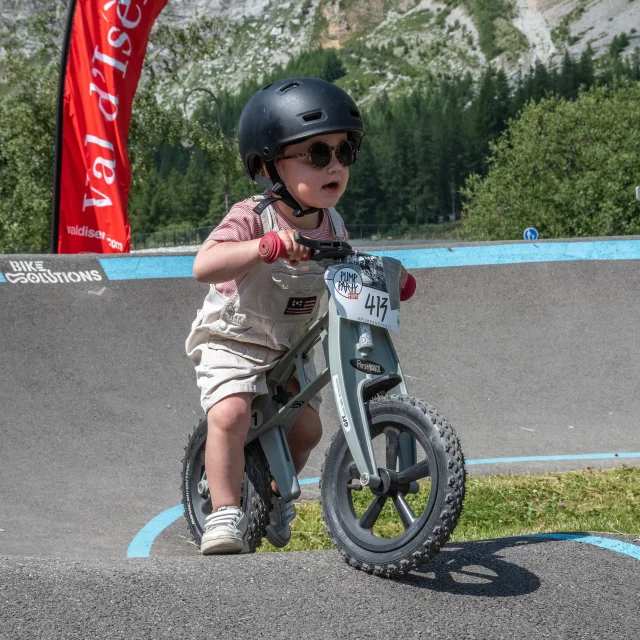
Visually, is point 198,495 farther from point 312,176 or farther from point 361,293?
point 312,176

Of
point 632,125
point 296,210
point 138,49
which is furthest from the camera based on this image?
point 632,125

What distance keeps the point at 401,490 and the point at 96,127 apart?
833 cm

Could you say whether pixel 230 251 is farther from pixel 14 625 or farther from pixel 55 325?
pixel 55 325

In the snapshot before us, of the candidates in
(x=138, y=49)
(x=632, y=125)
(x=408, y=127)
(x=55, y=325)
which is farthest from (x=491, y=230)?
(x=408, y=127)

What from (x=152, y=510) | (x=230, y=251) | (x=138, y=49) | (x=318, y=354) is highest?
(x=138, y=49)

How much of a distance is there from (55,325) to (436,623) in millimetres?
4459

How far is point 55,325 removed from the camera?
6.30 m

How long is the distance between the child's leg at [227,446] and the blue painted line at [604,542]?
3.83 feet

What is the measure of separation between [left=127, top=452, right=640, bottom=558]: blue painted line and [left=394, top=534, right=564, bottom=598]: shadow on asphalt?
1901mm

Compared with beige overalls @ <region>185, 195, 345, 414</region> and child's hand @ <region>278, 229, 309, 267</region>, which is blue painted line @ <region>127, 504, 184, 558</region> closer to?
beige overalls @ <region>185, 195, 345, 414</region>

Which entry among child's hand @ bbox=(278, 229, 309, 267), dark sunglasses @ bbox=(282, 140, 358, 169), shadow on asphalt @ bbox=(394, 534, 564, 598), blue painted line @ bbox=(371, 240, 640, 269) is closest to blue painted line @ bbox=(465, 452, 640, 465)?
blue painted line @ bbox=(371, 240, 640, 269)

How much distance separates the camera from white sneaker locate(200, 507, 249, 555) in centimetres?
330

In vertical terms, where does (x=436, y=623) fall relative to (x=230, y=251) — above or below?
below

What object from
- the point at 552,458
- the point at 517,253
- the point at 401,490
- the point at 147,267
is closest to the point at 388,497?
the point at 401,490
